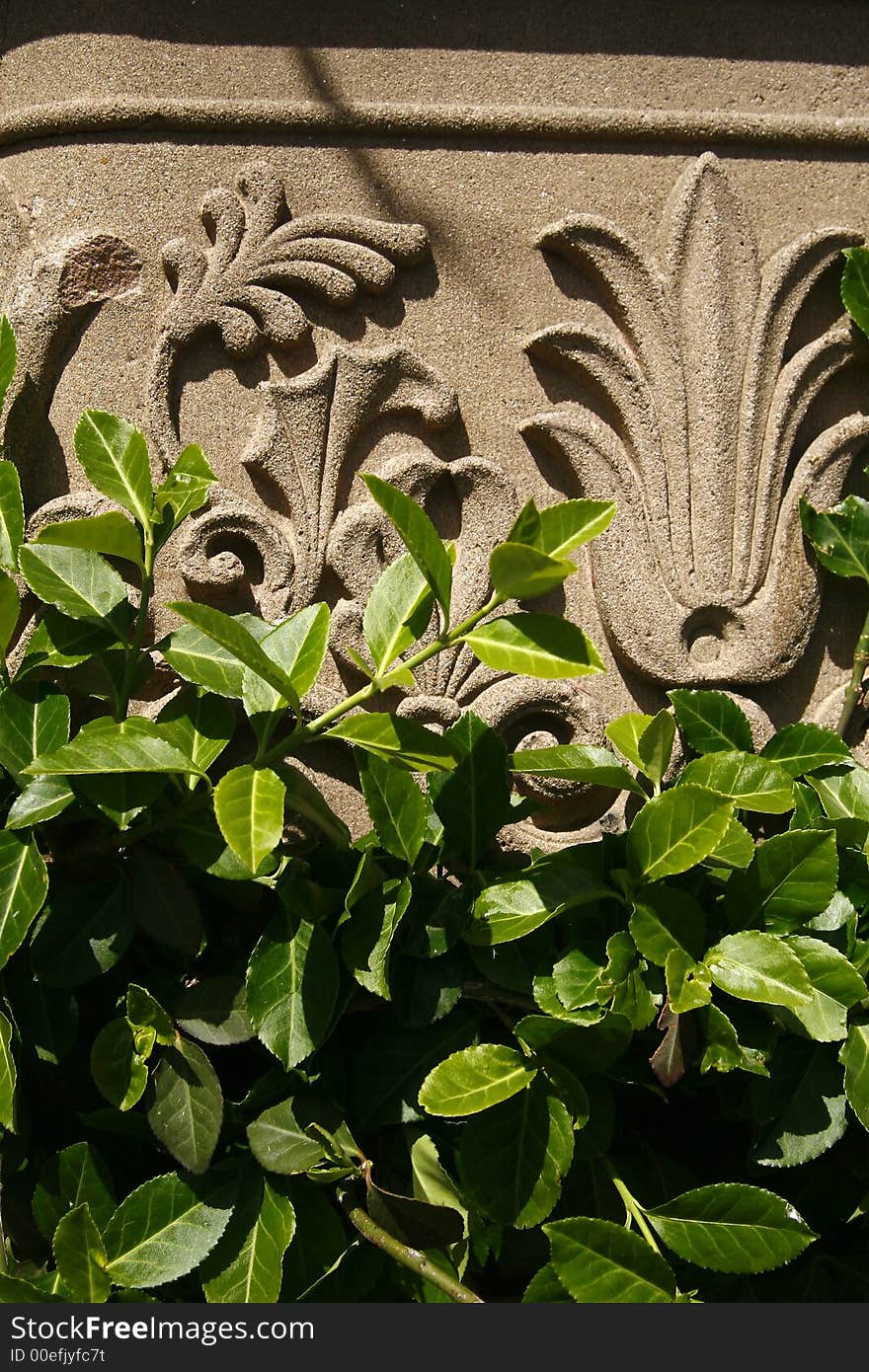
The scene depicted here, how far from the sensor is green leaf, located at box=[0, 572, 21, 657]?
94 centimetres

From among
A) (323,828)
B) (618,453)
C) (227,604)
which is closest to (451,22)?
(618,453)

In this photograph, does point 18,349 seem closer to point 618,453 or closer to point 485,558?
Result: point 485,558

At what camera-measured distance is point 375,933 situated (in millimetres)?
917

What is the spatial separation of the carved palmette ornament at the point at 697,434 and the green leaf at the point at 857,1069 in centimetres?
40

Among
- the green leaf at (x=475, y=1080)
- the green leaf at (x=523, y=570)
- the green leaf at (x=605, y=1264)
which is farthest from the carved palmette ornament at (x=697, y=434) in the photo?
the green leaf at (x=605, y=1264)

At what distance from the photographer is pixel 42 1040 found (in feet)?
3.09

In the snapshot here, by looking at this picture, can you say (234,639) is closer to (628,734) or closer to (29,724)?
→ (29,724)

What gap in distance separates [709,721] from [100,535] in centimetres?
61

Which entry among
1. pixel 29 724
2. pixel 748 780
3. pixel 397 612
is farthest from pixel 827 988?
pixel 29 724

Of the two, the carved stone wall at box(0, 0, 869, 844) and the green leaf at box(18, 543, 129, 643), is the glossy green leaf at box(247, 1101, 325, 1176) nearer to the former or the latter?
the carved stone wall at box(0, 0, 869, 844)

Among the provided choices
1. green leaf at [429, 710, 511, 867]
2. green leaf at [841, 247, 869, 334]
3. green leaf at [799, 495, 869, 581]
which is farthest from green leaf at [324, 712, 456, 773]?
green leaf at [841, 247, 869, 334]

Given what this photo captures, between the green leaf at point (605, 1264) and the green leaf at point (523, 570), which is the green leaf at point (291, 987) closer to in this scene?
the green leaf at point (605, 1264)

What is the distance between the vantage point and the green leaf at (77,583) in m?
0.94

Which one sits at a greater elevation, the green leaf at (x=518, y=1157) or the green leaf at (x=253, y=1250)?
the green leaf at (x=518, y=1157)
